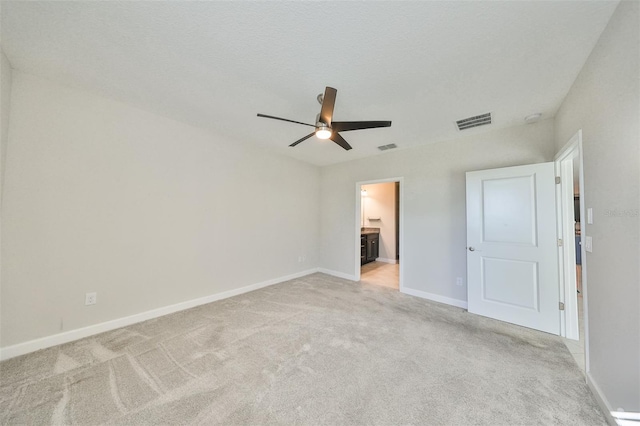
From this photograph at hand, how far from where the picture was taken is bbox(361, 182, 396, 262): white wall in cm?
658

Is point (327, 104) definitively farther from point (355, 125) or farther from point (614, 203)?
point (614, 203)

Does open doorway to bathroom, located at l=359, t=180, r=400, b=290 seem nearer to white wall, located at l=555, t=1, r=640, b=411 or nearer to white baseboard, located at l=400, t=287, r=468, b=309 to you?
white baseboard, located at l=400, t=287, r=468, b=309

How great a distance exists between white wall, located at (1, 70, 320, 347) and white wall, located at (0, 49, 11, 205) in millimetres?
47

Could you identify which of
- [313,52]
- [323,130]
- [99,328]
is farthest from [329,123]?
[99,328]

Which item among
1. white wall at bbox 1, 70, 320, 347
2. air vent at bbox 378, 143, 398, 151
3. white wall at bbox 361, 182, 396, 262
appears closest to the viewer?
white wall at bbox 1, 70, 320, 347

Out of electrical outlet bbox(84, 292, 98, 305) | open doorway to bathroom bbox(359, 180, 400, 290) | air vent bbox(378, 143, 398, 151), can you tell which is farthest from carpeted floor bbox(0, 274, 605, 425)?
open doorway to bathroom bbox(359, 180, 400, 290)

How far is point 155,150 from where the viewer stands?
2824mm

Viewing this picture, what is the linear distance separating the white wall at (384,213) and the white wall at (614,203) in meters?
4.76

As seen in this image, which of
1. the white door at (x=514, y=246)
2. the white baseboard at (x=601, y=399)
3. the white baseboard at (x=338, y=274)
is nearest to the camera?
the white baseboard at (x=601, y=399)

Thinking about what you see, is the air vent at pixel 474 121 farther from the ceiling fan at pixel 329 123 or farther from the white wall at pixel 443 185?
the ceiling fan at pixel 329 123

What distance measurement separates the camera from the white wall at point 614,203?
123 centimetres

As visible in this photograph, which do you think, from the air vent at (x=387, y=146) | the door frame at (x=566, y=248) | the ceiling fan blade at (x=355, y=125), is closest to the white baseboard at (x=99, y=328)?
the ceiling fan blade at (x=355, y=125)

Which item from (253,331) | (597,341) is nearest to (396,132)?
(597,341)

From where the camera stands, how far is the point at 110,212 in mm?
2502
